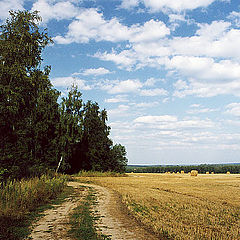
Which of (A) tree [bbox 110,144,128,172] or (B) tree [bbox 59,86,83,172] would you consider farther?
(A) tree [bbox 110,144,128,172]

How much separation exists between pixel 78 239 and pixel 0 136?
12011mm

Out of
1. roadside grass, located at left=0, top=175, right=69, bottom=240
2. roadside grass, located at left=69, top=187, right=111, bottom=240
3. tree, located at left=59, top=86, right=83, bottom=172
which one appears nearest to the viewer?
roadside grass, located at left=69, top=187, right=111, bottom=240

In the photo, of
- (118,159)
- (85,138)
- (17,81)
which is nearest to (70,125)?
(85,138)

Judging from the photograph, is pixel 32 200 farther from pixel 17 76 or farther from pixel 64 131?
Answer: pixel 64 131

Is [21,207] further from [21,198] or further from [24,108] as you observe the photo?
[24,108]

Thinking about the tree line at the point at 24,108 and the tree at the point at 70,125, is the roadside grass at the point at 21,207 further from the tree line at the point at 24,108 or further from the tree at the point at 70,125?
the tree at the point at 70,125

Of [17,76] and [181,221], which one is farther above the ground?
[17,76]

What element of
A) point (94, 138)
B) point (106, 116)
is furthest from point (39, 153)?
point (106, 116)

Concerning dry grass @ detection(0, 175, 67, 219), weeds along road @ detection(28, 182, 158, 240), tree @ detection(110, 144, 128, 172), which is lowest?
weeds along road @ detection(28, 182, 158, 240)

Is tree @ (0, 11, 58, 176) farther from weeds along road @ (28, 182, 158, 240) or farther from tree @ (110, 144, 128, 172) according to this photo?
tree @ (110, 144, 128, 172)

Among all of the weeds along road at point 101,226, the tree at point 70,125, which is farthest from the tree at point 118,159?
the weeds along road at point 101,226

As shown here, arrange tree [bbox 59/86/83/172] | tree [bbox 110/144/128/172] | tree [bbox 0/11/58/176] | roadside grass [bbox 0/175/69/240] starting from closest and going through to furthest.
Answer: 1. roadside grass [bbox 0/175/69/240]
2. tree [bbox 0/11/58/176]
3. tree [bbox 59/86/83/172]
4. tree [bbox 110/144/128/172]

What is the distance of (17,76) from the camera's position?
17812mm

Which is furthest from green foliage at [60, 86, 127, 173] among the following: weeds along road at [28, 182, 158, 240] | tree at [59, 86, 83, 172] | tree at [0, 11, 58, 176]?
weeds along road at [28, 182, 158, 240]
